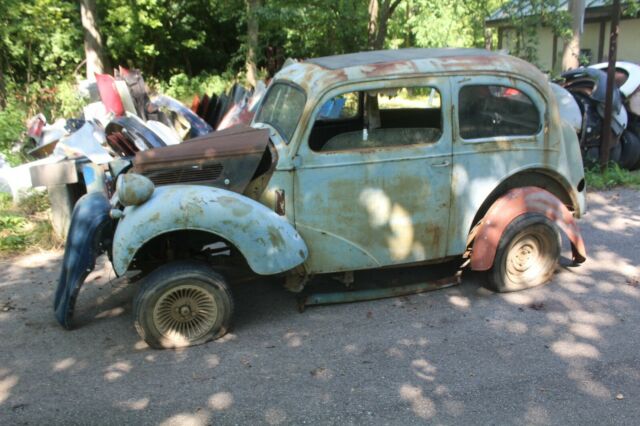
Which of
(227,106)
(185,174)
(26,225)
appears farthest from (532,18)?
(26,225)

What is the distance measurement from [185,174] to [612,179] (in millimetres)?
6361

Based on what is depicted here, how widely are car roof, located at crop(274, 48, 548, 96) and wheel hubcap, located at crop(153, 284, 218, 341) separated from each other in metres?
1.70

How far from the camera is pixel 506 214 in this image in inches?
185

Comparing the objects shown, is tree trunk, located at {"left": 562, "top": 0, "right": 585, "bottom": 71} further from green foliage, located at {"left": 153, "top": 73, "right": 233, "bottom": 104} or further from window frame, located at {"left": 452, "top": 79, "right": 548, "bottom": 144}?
green foliage, located at {"left": 153, "top": 73, "right": 233, "bottom": 104}

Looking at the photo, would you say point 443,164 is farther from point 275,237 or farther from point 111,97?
point 111,97

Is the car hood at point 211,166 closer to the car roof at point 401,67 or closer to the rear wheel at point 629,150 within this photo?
the car roof at point 401,67

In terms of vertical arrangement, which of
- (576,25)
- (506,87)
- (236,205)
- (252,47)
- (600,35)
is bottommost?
(236,205)

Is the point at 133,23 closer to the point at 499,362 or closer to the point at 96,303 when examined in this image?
the point at 96,303

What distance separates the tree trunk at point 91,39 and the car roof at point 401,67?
12769mm

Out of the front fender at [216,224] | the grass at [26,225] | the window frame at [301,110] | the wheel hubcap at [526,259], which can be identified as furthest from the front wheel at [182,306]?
the grass at [26,225]

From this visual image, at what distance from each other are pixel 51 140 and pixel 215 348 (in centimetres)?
538

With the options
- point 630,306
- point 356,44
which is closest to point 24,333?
point 630,306

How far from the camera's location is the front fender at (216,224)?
396 cm

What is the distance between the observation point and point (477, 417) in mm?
3359
